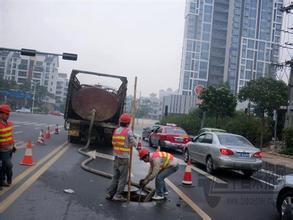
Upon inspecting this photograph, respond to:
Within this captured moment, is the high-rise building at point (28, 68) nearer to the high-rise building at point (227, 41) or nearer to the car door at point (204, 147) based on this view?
the high-rise building at point (227, 41)

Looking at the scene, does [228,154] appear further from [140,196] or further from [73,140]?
[73,140]

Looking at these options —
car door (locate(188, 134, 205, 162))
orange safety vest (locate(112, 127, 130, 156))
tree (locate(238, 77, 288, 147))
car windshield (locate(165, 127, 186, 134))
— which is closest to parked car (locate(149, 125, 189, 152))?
car windshield (locate(165, 127, 186, 134))

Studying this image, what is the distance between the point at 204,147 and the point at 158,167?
6.07 m

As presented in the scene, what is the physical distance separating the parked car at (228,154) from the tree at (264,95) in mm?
22383

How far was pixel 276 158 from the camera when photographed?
22094 mm

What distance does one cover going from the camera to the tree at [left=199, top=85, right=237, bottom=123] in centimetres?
3425

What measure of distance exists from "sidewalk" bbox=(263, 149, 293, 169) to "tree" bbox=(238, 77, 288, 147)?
11.2 meters

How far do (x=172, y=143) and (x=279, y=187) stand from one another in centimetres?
1250

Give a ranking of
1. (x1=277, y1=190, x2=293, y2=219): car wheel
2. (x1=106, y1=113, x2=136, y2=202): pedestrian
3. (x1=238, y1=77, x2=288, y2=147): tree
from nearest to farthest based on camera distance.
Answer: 1. (x1=277, y1=190, x2=293, y2=219): car wheel
2. (x1=106, y1=113, x2=136, y2=202): pedestrian
3. (x1=238, y1=77, x2=288, y2=147): tree

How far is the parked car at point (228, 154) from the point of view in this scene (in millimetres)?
12328

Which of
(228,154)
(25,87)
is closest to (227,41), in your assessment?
(25,87)

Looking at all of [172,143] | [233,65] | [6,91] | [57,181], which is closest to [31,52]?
[172,143]

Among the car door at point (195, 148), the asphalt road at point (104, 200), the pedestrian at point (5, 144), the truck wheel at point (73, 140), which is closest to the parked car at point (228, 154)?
the car door at point (195, 148)

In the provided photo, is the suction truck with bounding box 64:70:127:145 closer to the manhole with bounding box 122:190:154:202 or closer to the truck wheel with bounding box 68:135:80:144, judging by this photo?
the truck wheel with bounding box 68:135:80:144
